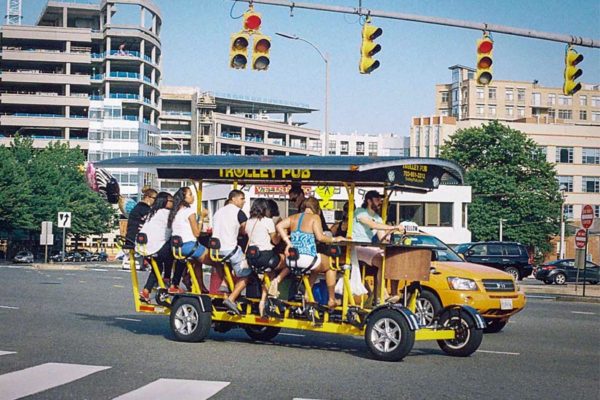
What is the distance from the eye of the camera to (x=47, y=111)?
120 metres

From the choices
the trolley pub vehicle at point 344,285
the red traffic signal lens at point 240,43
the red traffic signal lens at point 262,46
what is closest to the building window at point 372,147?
the red traffic signal lens at point 262,46

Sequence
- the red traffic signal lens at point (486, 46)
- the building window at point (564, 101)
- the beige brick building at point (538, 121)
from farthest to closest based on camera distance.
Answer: the building window at point (564, 101) < the beige brick building at point (538, 121) < the red traffic signal lens at point (486, 46)

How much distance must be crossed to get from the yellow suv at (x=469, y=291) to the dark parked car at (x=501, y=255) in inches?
1042

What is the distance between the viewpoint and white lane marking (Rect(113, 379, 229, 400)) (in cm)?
962

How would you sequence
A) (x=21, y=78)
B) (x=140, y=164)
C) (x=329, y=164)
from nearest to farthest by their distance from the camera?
1. (x=329, y=164)
2. (x=140, y=164)
3. (x=21, y=78)

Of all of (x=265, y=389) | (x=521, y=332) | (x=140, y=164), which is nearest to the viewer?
(x=265, y=389)

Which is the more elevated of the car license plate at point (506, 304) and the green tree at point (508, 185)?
the green tree at point (508, 185)

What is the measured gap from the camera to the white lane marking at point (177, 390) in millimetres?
9625

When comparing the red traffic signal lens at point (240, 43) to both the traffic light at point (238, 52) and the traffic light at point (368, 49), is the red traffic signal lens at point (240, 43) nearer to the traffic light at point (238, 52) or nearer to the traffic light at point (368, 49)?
the traffic light at point (238, 52)

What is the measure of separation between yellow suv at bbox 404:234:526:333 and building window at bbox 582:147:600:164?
3770 inches

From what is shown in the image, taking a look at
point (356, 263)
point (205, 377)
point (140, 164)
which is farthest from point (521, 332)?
point (205, 377)

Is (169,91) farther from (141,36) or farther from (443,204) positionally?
(443,204)

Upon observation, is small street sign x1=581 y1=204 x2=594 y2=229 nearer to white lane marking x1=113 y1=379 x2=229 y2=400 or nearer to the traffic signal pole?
the traffic signal pole

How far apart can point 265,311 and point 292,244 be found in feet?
3.33
